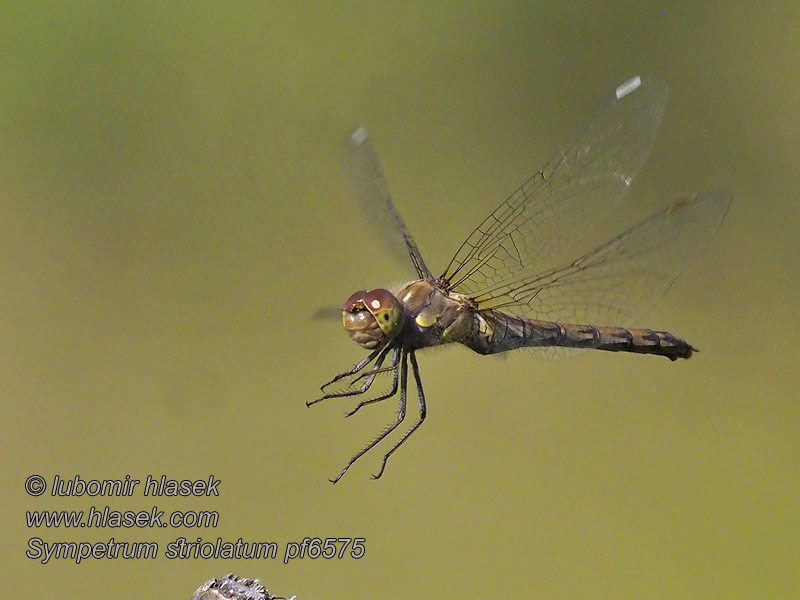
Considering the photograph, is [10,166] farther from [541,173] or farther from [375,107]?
[541,173]

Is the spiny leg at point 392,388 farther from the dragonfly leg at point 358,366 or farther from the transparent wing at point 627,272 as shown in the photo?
the transparent wing at point 627,272

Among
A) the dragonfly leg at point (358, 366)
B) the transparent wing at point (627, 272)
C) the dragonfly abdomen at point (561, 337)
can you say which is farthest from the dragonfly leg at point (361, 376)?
the transparent wing at point (627, 272)

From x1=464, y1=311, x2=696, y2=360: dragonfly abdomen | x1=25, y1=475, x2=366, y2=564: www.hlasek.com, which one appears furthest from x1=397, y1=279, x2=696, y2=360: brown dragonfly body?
x1=25, y1=475, x2=366, y2=564: www.hlasek.com

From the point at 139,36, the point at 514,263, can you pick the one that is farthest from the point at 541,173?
the point at 139,36

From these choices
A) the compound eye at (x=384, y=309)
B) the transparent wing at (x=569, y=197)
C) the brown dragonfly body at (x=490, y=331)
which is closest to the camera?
the compound eye at (x=384, y=309)

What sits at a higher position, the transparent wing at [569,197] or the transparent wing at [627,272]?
the transparent wing at [569,197]
